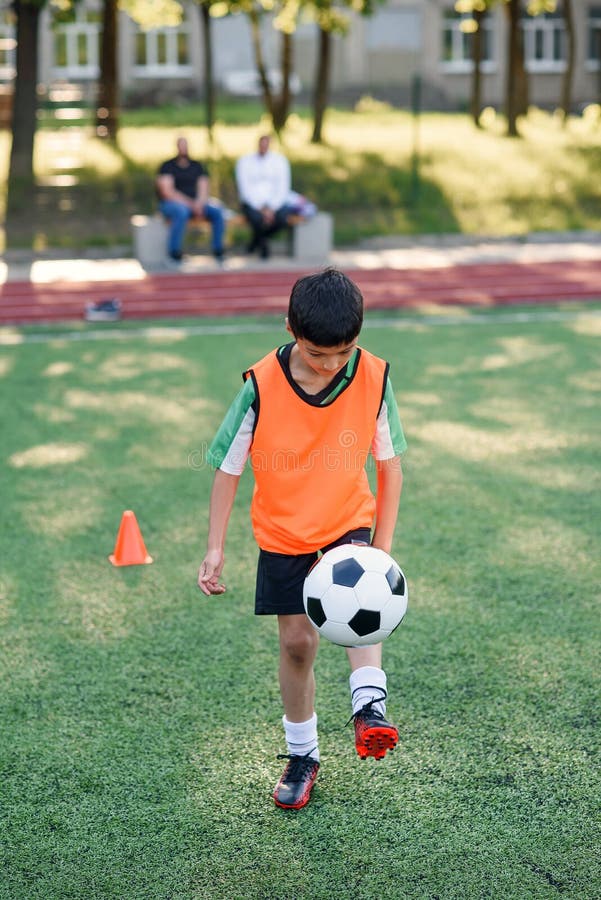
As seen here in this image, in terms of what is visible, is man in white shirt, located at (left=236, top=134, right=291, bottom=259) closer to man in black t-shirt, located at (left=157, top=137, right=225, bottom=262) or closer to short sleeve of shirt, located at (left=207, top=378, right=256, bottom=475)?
man in black t-shirt, located at (left=157, top=137, right=225, bottom=262)

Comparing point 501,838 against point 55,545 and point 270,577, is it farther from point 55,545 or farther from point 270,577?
point 55,545

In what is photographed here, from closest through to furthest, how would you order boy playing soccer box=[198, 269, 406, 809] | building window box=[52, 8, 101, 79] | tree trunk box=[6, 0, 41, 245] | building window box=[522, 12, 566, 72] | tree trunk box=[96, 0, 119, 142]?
1. boy playing soccer box=[198, 269, 406, 809]
2. tree trunk box=[6, 0, 41, 245]
3. tree trunk box=[96, 0, 119, 142]
4. building window box=[52, 8, 101, 79]
5. building window box=[522, 12, 566, 72]

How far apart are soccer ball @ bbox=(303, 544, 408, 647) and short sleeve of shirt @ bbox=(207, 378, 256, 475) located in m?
0.37

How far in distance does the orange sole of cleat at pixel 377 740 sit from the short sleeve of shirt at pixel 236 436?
0.79 meters

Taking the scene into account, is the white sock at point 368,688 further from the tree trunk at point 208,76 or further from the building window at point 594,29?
the building window at point 594,29

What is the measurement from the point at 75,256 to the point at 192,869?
13628mm

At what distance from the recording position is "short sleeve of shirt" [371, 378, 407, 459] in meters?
3.29

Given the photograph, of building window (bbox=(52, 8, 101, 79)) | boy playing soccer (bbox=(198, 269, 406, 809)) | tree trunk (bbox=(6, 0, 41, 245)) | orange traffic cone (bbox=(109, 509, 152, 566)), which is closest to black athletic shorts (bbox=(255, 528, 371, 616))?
boy playing soccer (bbox=(198, 269, 406, 809))

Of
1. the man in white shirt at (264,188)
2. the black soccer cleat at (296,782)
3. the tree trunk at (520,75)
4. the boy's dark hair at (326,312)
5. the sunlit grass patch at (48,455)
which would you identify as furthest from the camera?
the tree trunk at (520,75)

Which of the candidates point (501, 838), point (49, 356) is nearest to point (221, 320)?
point (49, 356)

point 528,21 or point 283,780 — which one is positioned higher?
point 528,21

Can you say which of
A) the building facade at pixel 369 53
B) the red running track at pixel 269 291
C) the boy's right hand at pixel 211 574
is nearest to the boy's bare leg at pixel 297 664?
the boy's right hand at pixel 211 574

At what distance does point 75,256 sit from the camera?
15.9 m

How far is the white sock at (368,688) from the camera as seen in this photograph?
3201mm
